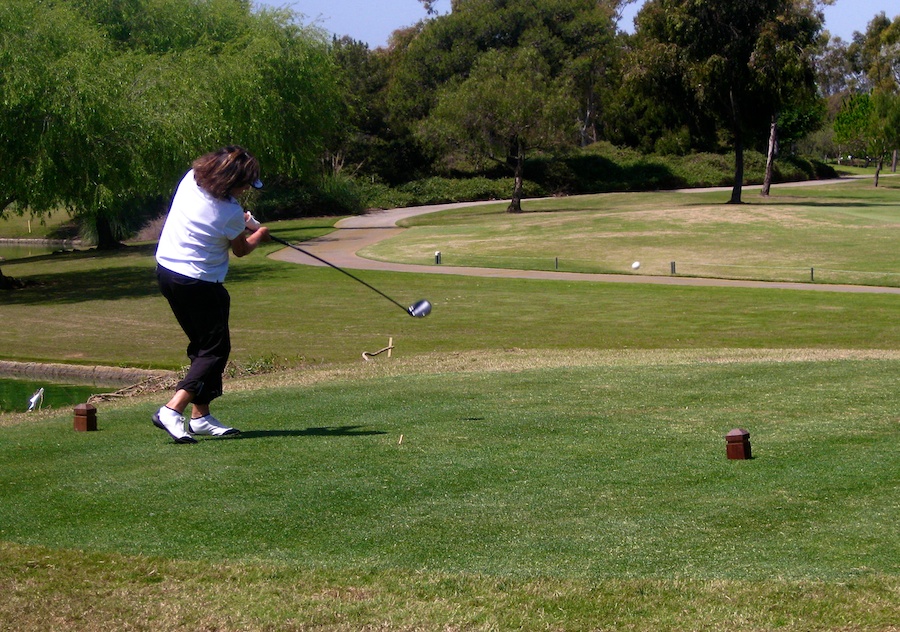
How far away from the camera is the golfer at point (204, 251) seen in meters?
7.28

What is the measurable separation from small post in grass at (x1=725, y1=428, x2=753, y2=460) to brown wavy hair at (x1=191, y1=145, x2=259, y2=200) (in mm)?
3738

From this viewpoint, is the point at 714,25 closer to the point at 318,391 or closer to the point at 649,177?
the point at 649,177

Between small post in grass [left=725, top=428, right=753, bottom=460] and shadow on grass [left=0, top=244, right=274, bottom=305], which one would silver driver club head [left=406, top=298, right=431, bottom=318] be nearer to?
small post in grass [left=725, top=428, right=753, bottom=460]

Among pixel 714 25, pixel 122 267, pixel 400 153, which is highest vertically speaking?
pixel 714 25

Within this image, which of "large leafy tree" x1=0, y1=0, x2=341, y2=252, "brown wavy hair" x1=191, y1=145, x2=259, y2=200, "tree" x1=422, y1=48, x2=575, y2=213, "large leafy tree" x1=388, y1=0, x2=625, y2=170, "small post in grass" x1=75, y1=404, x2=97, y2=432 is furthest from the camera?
"large leafy tree" x1=388, y1=0, x2=625, y2=170

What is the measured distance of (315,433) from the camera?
8031 mm

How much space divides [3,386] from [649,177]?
67585 mm

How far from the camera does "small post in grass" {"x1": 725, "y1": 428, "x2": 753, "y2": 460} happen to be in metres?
6.72

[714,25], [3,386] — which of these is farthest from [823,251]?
[3,386]

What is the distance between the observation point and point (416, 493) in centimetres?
598

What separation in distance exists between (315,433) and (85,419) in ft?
6.69

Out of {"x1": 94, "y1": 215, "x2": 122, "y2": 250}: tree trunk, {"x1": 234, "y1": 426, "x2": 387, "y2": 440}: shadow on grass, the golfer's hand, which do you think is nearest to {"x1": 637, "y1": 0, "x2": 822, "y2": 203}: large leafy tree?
{"x1": 94, "y1": 215, "x2": 122, "y2": 250}: tree trunk

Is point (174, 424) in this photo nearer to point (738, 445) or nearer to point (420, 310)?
point (420, 310)

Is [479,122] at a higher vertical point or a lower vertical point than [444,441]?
higher
